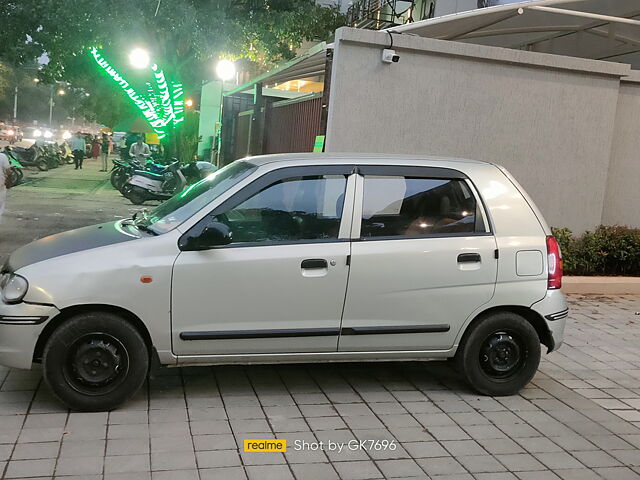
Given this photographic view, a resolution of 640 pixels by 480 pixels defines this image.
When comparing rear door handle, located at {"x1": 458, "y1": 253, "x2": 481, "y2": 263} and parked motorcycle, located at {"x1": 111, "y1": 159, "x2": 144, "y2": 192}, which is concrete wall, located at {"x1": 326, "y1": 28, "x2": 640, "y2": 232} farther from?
parked motorcycle, located at {"x1": 111, "y1": 159, "x2": 144, "y2": 192}

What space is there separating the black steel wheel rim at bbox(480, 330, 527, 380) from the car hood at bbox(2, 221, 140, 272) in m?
2.65

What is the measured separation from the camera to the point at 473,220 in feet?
16.5

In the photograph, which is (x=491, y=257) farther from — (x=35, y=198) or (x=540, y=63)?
(x=35, y=198)

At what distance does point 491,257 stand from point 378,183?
0.98 meters

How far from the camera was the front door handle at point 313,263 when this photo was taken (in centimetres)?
462

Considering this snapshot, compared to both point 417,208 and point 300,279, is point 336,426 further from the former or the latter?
point 417,208

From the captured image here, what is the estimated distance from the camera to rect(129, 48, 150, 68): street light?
18.7 meters

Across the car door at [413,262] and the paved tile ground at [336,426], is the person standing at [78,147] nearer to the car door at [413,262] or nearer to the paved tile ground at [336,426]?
the paved tile ground at [336,426]

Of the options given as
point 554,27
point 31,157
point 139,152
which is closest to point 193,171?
point 139,152

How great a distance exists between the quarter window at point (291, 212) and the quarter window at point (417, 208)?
228 millimetres

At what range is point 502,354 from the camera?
510cm

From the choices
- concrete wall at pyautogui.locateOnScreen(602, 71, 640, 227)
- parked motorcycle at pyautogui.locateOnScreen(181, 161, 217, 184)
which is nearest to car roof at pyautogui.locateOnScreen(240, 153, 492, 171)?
→ concrete wall at pyautogui.locateOnScreen(602, 71, 640, 227)

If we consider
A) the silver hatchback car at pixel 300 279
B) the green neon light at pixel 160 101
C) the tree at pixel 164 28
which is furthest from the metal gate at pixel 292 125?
the green neon light at pixel 160 101

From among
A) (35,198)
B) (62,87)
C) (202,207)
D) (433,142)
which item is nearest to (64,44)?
(35,198)
